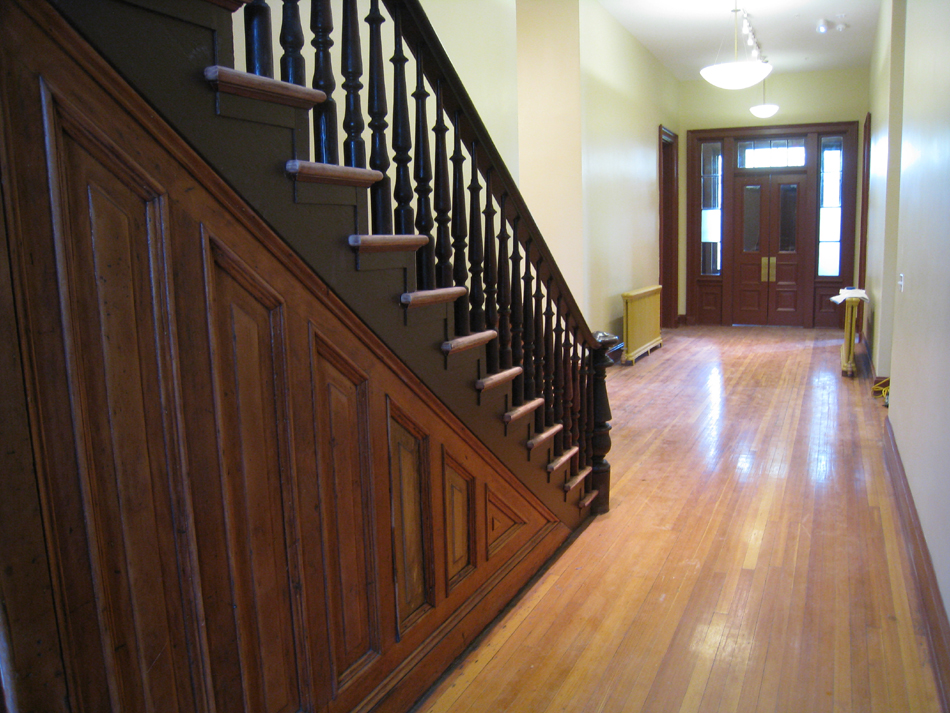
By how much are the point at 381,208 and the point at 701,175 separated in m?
10.2

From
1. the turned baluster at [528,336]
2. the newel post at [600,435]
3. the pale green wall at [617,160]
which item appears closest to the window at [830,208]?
the pale green wall at [617,160]

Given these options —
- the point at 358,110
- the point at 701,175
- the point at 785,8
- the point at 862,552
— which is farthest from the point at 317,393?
the point at 701,175

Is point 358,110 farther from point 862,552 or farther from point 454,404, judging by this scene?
point 862,552

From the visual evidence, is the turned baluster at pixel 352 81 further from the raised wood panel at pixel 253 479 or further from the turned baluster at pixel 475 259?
the turned baluster at pixel 475 259

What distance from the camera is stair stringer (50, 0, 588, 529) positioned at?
1.39 m

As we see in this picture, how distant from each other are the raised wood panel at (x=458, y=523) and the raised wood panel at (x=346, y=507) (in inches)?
17.2

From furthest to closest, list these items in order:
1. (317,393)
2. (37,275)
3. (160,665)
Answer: (317,393) → (160,665) → (37,275)

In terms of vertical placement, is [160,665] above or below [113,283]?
below

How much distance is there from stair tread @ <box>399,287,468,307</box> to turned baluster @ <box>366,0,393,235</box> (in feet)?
0.64

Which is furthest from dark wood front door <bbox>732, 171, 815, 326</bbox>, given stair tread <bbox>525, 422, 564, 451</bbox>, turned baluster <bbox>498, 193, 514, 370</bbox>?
turned baluster <bbox>498, 193, 514, 370</bbox>

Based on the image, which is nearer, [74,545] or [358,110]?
[74,545]

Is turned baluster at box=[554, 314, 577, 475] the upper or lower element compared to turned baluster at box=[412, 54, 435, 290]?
lower

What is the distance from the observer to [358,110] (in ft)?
6.55

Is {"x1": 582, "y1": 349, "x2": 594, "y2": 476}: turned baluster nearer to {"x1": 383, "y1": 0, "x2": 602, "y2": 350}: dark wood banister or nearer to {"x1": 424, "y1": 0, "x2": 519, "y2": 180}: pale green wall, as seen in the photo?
{"x1": 383, "y1": 0, "x2": 602, "y2": 350}: dark wood banister
